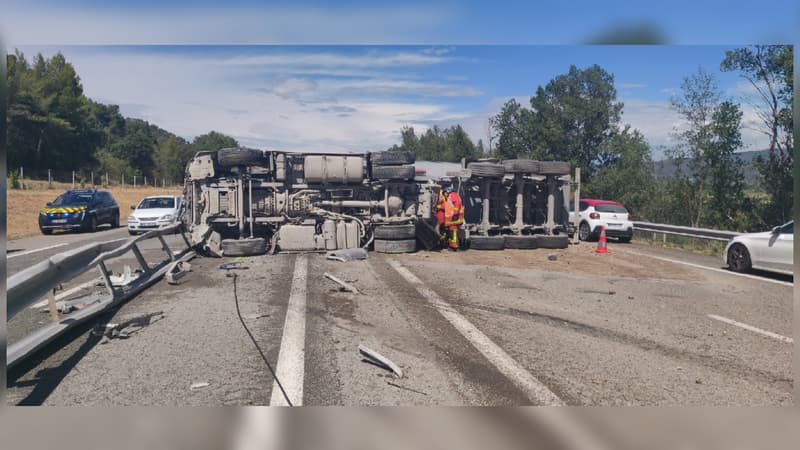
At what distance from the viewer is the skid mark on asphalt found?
5848 mm

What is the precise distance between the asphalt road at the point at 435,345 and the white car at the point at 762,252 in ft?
1.81

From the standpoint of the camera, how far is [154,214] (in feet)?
69.7

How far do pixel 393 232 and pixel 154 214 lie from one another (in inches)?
427

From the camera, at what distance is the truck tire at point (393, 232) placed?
14945mm

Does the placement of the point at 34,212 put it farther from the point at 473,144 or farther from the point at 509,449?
the point at 473,144

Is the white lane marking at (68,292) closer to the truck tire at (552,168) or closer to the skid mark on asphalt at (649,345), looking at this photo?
the skid mark on asphalt at (649,345)

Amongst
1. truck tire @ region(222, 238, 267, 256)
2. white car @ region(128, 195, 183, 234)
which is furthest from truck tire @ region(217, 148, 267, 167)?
white car @ region(128, 195, 183, 234)

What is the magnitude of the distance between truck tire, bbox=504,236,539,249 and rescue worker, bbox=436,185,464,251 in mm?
1540

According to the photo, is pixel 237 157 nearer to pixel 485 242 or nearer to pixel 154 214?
pixel 485 242

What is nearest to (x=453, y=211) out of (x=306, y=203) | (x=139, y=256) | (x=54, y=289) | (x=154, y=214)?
(x=306, y=203)

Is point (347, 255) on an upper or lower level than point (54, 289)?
lower

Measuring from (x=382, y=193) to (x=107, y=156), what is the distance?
1878 inches

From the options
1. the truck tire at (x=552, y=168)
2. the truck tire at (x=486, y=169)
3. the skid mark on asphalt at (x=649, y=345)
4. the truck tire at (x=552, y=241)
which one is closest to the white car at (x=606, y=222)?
the truck tire at (x=552, y=241)

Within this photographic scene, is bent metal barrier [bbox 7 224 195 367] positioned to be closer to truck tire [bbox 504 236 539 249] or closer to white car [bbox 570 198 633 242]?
truck tire [bbox 504 236 539 249]
